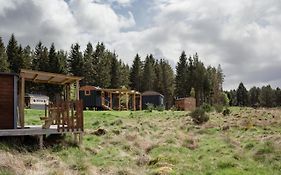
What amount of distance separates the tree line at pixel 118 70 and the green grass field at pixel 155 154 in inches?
1698

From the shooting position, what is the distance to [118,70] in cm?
7525

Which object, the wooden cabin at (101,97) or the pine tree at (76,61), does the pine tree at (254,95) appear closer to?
the pine tree at (76,61)

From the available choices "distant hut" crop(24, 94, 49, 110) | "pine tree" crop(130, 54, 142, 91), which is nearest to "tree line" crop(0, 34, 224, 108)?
"pine tree" crop(130, 54, 142, 91)

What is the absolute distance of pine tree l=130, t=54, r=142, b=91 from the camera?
8094 cm

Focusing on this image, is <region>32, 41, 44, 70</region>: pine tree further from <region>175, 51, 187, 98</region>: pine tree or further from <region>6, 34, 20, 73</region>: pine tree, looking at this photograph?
<region>175, 51, 187, 98</region>: pine tree

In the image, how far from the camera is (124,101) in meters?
53.1

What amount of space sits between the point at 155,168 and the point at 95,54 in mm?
65366

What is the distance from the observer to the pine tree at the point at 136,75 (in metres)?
80.9

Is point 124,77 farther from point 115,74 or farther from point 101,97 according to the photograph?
point 101,97

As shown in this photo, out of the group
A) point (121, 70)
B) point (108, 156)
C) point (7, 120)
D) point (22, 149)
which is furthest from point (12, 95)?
point (121, 70)

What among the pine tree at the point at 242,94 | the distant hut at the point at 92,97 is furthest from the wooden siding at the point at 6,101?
the pine tree at the point at 242,94

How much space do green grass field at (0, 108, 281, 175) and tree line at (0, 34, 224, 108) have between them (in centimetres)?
4313

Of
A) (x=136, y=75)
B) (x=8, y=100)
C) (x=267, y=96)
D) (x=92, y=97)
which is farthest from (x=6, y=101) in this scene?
(x=267, y=96)

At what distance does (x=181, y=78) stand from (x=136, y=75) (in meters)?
9.38
